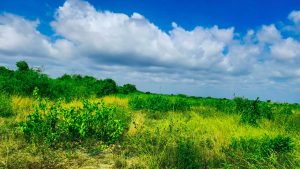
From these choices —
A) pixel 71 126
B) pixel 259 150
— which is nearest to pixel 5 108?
pixel 71 126

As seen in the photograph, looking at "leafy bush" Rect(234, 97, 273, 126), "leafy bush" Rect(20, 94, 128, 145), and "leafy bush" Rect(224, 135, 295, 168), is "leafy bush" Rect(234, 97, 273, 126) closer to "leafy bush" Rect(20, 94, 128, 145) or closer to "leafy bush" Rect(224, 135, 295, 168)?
"leafy bush" Rect(224, 135, 295, 168)

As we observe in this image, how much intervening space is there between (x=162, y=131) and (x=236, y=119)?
502 cm

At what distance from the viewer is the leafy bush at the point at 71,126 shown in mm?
8977

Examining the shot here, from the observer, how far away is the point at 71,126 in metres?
9.27

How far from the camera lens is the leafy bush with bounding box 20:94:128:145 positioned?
29.5 feet

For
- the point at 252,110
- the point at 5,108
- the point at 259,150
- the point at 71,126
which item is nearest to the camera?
the point at 259,150

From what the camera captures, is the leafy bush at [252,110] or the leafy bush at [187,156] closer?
the leafy bush at [187,156]

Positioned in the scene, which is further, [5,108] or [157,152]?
[5,108]

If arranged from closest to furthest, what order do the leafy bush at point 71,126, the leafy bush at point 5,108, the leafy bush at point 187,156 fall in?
the leafy bush at point 187,156, the leafy bush at point 71,126, the leafy bush at point 5,108

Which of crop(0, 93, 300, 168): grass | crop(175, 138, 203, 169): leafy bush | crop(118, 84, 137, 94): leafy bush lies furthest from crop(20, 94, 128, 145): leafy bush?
crop(118, 84, 137, 94): leafy bush

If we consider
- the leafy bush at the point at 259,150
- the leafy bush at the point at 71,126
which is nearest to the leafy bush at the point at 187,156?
the leafy bush at the point at 259,150

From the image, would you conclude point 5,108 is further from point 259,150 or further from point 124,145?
point 259,150

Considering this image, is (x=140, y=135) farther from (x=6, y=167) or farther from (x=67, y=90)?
(x=67, y=90)

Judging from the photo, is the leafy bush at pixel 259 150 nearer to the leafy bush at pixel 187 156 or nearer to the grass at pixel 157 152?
the grass at pixel 157 152
